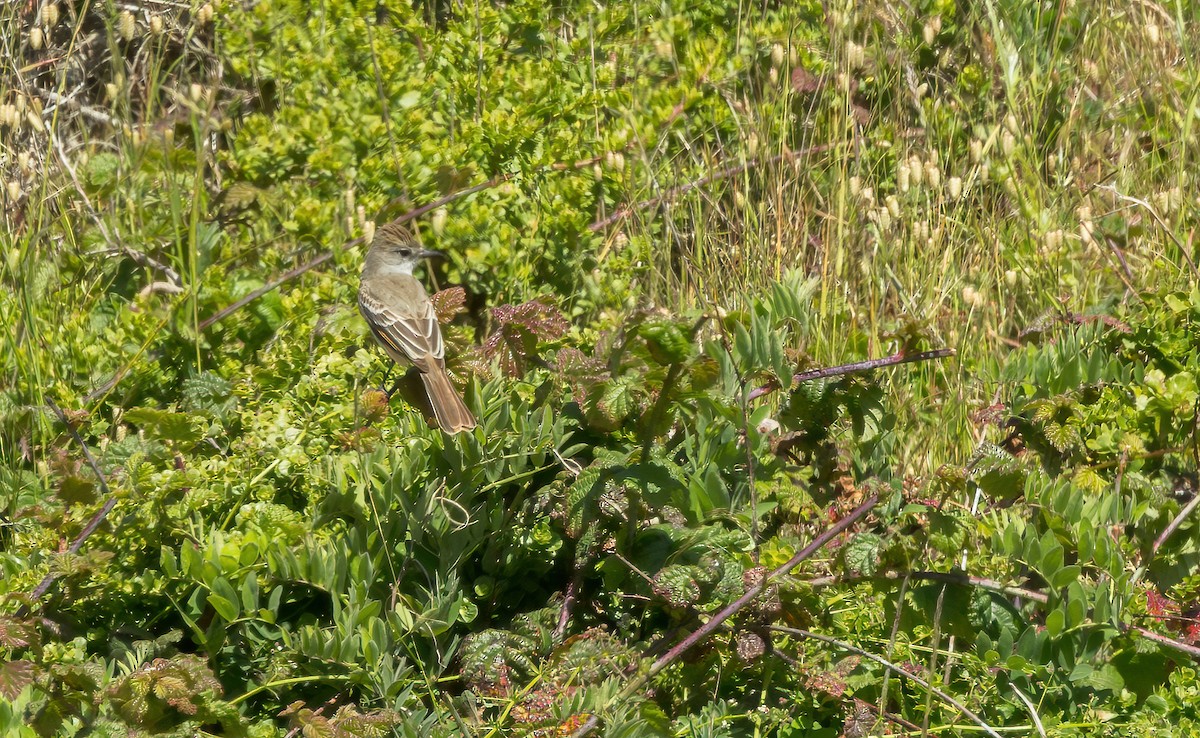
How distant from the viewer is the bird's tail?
359 centimetres

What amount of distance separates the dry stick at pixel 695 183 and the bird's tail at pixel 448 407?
200 centimetres

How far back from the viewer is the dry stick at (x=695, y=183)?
18.7 feet

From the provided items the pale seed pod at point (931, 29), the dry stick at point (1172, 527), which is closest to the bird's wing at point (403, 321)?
the dry stick at point (1172, 527)

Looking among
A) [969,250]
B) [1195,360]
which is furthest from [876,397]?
[969,250]

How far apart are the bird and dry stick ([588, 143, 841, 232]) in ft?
2.92

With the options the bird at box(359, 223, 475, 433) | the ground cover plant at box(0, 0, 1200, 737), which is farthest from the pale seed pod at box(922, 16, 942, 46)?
the bird at box(359, 223, 475, 433)

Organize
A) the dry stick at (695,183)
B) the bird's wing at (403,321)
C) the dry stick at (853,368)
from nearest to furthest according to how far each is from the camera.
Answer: the dry stick at (853,368)
the bird's wing at (403,321)
the dry stick at (695,183)

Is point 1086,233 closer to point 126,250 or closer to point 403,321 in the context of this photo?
point 403,321

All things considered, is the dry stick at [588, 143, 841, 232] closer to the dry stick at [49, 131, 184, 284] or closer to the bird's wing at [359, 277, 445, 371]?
the bird's wing at [359, 277, 445, 371]

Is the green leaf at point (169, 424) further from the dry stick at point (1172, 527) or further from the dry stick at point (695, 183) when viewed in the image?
the dry stick at point (1172, 527)

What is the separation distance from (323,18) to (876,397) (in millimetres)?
3539

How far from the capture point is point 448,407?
3.67 m

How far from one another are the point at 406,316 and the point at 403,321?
0.22ft

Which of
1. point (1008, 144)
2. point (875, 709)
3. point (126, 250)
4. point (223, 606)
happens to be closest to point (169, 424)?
point (223, 606)
